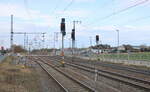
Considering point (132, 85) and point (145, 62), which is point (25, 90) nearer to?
point (132, 85)

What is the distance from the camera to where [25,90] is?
15977 mm

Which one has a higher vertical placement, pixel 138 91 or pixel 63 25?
pixel 63 25

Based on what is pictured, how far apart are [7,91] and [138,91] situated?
7826 millimetres

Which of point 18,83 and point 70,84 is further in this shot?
point 18,83

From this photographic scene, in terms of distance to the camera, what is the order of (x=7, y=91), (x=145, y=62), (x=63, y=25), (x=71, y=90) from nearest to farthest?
(x=7, y=91) → (x=71, y=90) → (x=63, y=25) → (x=145, y=62)

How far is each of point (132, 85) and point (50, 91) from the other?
19.0 ft

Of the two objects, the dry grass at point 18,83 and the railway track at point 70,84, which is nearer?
the railway track at point 70,84

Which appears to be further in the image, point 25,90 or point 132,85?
point 132,85

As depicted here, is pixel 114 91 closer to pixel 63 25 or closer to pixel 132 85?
pixel 132 85

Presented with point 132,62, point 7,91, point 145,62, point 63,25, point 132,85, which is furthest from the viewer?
point 132,62

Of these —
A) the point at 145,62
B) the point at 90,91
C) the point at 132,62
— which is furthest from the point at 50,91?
the point at 132,62

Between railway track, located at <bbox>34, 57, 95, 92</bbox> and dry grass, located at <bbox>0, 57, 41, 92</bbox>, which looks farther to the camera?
dry grass, located at <bbox>0, 57, 41, 92</bbox>

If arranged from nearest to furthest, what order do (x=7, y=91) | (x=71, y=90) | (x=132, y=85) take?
1. (x=7, y=91)
2. (x=71, y=90)
3. (x=132, y=85)

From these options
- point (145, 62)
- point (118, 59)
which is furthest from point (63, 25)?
point (118, 59)
